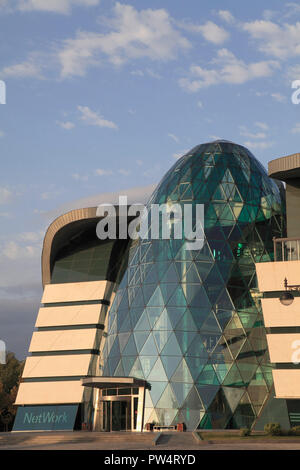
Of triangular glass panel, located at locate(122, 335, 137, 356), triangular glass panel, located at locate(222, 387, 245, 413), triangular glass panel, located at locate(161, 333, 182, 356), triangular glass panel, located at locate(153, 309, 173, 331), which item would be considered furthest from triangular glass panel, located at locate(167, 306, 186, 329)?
triangular glass panel, located at locate(222, 387, 245, 413)

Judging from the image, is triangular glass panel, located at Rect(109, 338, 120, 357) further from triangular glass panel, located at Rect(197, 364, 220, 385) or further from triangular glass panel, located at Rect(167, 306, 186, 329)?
triangular glass panel, located at Rect(197, 364, 220, 385)

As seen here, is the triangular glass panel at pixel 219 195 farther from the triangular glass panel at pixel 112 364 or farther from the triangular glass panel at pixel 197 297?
the triangular glass panel at pixel 112 364

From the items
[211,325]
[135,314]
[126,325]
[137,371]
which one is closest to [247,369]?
[211,325]

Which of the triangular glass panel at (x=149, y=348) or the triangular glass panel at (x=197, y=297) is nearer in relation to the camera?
the triangular glass panel at (x=149, y=348)

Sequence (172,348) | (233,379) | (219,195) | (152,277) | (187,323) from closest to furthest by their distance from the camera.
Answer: (233,379), (172,348), (187,323), (152,277), (219,195)

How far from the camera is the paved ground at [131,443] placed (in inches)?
1145

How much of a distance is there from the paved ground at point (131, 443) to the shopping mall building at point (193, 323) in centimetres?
617

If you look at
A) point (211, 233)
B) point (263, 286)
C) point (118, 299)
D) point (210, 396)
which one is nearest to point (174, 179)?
point (211, 233)

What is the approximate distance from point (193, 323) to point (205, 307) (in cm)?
142

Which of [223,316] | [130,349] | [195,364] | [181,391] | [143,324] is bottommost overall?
[181,391]

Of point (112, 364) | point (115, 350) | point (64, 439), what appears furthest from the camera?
point (115, 350)

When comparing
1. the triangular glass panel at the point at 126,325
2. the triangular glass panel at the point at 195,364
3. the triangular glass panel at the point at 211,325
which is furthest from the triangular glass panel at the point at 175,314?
the triangular glass panel at the point at 126,325

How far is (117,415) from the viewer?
45.3 metres

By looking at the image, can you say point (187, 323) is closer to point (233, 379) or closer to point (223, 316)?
point (223, 316)
